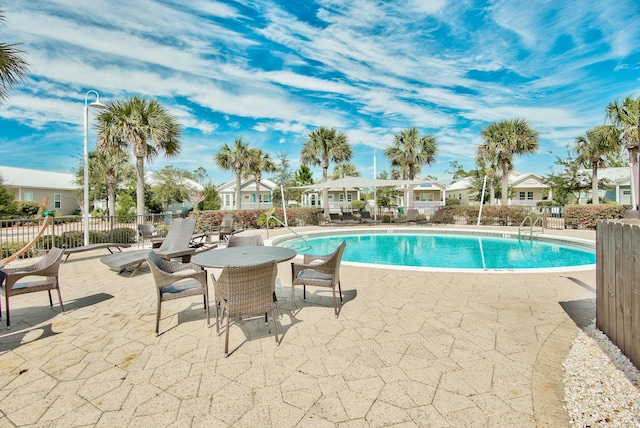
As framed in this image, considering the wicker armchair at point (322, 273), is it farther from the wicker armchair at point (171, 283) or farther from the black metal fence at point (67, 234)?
the black metal fence at point (67, 234)

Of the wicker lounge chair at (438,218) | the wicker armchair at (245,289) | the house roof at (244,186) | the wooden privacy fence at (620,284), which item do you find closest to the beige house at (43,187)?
the house roof at (244,186)

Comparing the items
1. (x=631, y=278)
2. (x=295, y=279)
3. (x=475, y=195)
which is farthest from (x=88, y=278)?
(x=475, y=195)

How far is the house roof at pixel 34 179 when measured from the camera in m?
25.6

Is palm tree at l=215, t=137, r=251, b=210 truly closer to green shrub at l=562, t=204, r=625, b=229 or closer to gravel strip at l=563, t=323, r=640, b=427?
green shrub at l=562, t=204, r=625, b=229

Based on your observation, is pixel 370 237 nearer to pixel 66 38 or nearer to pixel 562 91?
pixel 66 38

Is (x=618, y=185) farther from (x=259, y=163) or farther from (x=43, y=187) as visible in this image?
(x=43, y=187)

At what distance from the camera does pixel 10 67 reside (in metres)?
5.83

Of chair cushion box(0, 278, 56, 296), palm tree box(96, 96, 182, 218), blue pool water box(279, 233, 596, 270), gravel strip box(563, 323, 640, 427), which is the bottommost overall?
blue pool water box(279, 233, 596, 270)

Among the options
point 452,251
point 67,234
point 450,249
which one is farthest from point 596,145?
point 67,234

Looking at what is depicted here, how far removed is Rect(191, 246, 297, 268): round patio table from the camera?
3344mm

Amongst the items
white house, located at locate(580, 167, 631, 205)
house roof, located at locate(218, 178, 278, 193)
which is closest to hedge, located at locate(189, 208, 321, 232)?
house roof, located at locate(218, 178, 278, 193)

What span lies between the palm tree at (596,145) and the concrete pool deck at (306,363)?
59.5ft

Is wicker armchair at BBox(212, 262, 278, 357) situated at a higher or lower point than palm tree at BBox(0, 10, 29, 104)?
lower

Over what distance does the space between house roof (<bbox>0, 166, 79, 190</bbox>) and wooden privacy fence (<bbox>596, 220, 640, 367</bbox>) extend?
117 feet
